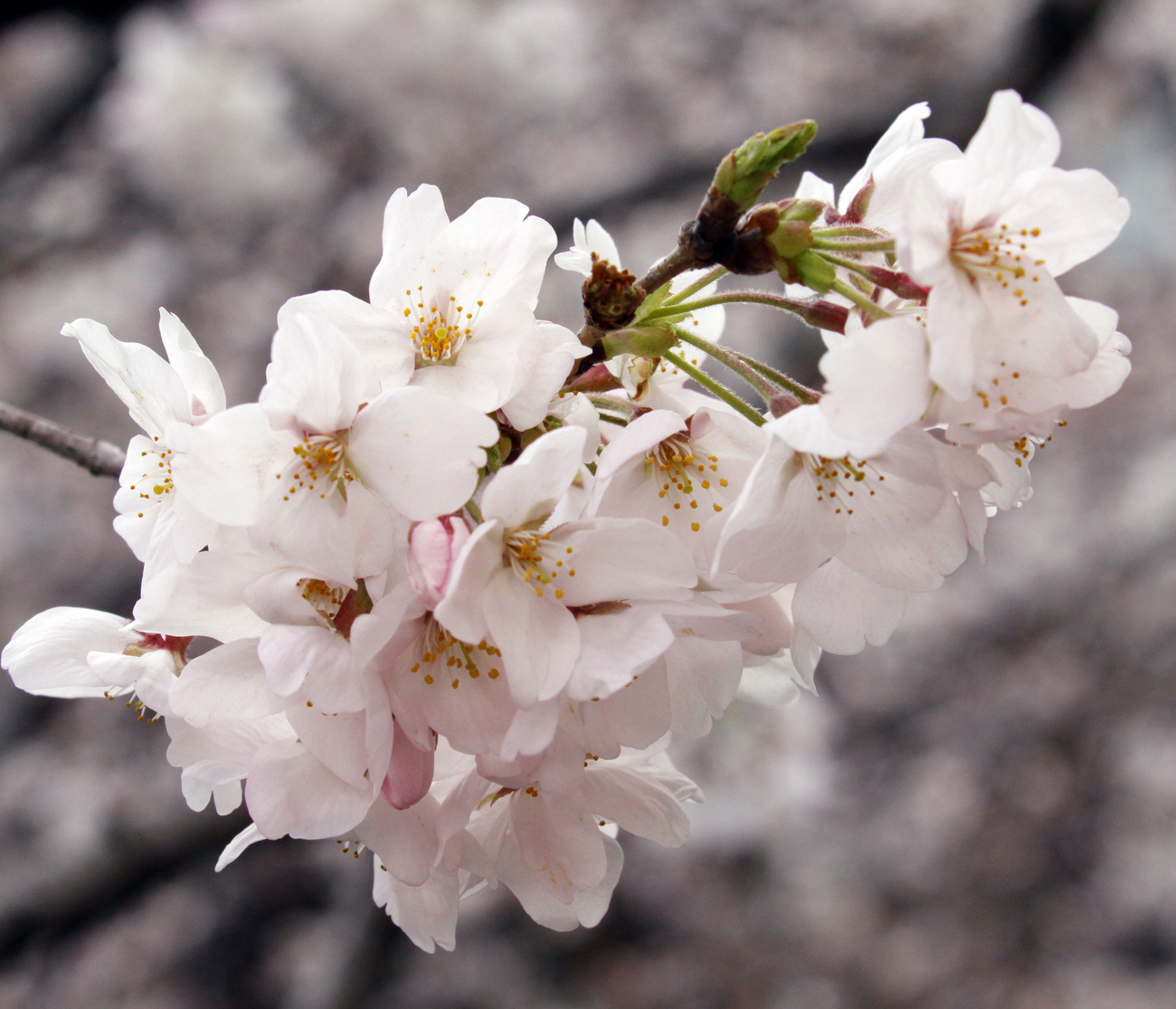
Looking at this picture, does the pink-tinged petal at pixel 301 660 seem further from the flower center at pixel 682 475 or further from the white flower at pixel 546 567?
the flower center at pixel 682 475

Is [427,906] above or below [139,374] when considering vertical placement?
below

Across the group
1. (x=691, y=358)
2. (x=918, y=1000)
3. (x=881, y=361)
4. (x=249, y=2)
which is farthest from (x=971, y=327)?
(x=249, y=2)

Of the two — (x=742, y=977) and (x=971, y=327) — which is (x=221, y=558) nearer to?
(x=971, y=327)

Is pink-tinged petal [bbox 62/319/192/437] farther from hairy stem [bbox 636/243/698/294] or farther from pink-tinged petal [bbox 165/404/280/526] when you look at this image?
hairy stem [bbox 636/243/698/294]

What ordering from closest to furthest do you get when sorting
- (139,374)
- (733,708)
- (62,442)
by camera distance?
1. (139,374)
2. (62,442)
3. (733,708)

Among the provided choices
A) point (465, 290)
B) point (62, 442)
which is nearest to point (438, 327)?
point (465, 290)

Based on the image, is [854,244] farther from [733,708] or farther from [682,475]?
[733,708]

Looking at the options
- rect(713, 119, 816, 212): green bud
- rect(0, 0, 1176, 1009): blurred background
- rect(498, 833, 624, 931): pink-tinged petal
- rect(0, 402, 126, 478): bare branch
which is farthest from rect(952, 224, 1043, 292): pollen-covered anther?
rect(0, 0, 1176, 1009): blurred background

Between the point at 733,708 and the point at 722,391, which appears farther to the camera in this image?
the point at 733,708
